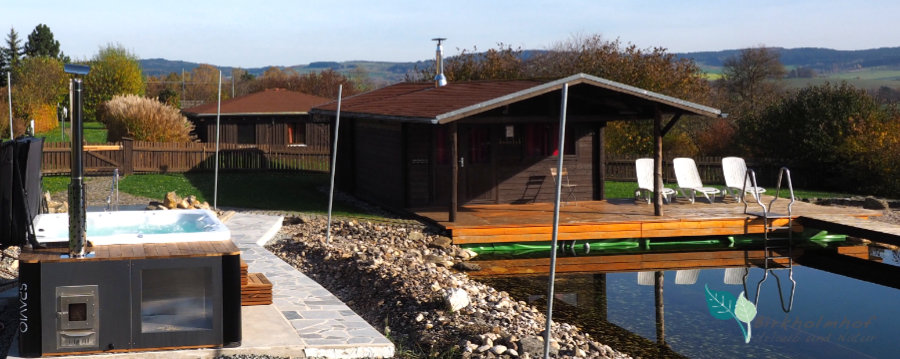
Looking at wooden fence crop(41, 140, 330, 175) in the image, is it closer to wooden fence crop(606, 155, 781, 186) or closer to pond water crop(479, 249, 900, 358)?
wooden fence crop(606, 155, 781, 186)

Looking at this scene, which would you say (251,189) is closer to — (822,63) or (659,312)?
(659,312)

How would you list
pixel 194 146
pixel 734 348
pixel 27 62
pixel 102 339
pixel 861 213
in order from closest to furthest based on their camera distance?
pixel 102 339, pixel 734 348, pixel 861 213, pixel 194 146, pixel 27 62

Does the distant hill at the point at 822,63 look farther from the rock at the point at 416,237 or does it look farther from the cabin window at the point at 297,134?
the rock at the point at 416,237

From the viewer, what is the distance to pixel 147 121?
26.7m

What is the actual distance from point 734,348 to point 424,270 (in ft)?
12.5

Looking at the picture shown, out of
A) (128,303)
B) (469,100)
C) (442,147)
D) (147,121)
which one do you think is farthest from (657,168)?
(147,121)

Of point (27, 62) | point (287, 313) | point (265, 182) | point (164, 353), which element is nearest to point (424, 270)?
point (287, 313)

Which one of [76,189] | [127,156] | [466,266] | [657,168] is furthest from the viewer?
[127,156]

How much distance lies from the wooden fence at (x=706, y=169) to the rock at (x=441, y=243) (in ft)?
36.9

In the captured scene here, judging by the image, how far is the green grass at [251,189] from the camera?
58.8ft

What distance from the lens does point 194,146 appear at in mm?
24719

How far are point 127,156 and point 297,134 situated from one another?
7344 millimetres

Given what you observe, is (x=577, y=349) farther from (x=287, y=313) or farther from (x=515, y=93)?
(x=515, y=93)

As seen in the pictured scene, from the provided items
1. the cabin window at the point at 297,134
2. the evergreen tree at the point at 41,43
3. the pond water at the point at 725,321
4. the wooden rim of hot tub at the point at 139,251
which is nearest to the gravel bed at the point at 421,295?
the pond water at the point at 725,321
